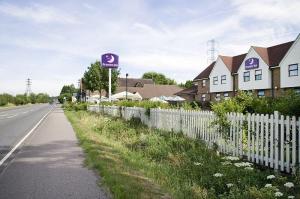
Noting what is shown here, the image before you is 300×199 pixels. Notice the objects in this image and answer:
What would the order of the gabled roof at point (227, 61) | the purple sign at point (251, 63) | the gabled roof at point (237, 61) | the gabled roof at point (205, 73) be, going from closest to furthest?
the purple sign at point (251, 63), the gabled roof at point (237, 61), the gabled roof at point (227, 61), the gabled roof at point (205, 73)

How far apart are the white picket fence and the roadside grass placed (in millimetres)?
338

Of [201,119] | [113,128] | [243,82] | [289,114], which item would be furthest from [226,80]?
[289,114]

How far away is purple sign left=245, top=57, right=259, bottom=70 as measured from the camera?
42438 mm

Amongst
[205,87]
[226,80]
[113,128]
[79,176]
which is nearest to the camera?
[79,176]

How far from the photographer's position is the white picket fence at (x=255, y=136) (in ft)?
24.6

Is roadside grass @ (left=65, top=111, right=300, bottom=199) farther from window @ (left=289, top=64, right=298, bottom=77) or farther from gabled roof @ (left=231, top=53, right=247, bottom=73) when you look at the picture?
gabled roof @ (left=231, top=53, right=247, bottom=73)

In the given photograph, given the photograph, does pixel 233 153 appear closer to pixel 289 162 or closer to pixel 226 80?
pixel 289 162

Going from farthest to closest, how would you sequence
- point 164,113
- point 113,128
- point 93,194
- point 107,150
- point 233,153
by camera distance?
point 113,128, point 164,113, point 107,150, point 233,153, point 93,194

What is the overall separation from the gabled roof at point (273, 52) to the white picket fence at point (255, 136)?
99.4 ft

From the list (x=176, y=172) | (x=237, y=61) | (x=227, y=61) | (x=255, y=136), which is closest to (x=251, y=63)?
(x=237, y=61)

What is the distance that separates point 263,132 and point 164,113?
694 centimetres

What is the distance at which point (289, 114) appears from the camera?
307 inches

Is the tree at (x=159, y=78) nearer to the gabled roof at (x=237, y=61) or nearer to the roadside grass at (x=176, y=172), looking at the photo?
the gabled roof at (x=237, y=61)

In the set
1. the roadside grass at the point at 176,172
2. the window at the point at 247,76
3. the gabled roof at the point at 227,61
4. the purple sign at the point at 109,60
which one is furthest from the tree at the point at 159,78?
the roadside grass at the point at 176,172
